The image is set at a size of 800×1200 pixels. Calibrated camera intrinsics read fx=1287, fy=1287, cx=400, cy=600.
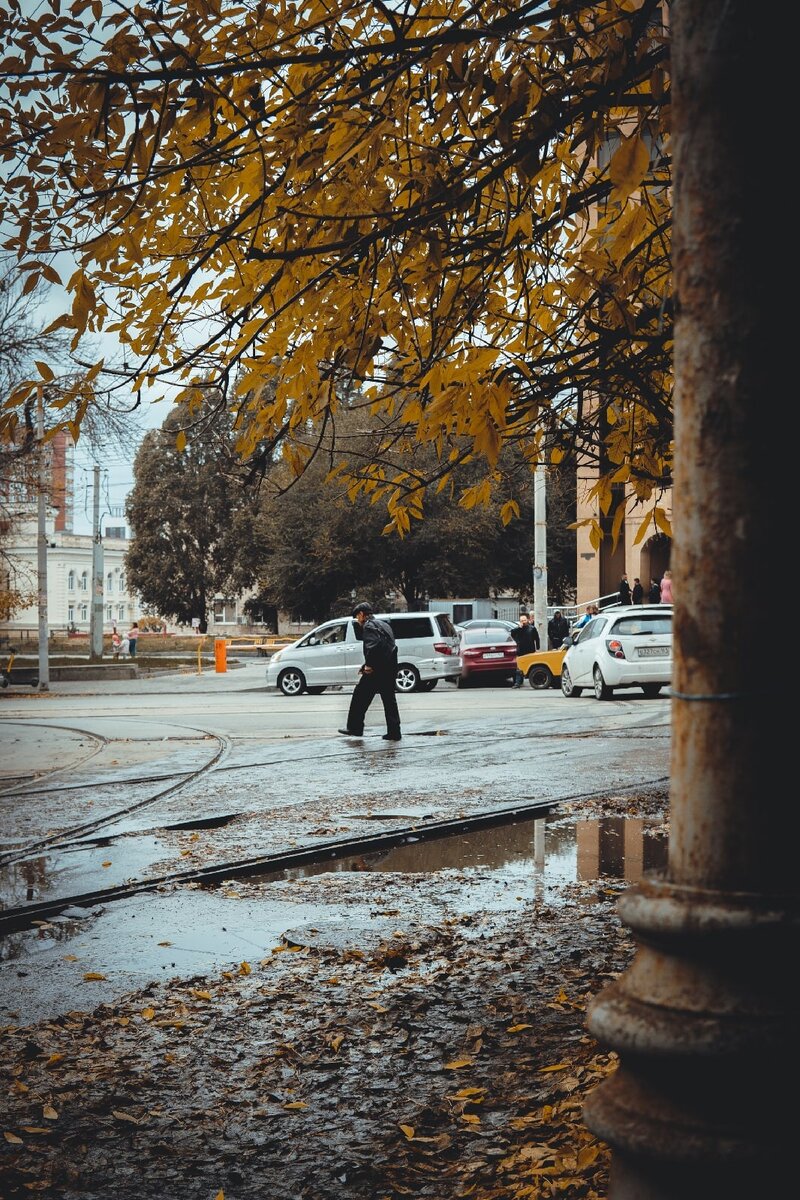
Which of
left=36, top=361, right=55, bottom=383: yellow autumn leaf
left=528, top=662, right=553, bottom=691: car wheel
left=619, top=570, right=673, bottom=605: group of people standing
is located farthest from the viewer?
left=619, top=570, right=673, bottom=605: group of people standing

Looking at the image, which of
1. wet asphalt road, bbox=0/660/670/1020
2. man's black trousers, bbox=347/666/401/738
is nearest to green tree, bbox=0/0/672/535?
wet asphalt road, bbox=0/660/670/1020

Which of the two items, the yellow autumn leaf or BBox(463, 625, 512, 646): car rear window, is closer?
the yellow autumn leaf

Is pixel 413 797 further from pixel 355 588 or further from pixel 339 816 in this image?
pixel 355 588

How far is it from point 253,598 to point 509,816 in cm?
6915

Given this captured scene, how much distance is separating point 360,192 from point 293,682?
2589 cm

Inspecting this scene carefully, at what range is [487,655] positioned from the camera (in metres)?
31.7

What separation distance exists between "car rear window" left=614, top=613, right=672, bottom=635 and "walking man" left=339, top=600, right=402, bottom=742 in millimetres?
8195

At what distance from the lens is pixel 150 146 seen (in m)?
4.32

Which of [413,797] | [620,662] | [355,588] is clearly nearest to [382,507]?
[355,588]

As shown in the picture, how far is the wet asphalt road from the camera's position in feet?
20.2

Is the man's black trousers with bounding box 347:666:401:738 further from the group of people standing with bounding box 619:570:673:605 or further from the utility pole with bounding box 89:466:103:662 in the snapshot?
the utility pole with bounding box 89:466:103:662

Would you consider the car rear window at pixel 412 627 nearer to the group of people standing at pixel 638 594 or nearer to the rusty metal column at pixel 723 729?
the group of people standing at pixel 638 594

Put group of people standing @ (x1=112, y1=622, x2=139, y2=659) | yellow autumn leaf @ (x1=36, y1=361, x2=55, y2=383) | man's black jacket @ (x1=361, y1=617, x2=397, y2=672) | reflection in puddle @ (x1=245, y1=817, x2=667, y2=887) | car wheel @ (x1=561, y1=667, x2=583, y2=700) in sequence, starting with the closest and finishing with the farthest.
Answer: yellow autumn leaf @ (x1=36, y1=361, x2=55, y2=383) → reflection in puddle @ (x1=245, y1=817, x2=667, y2=887) → man's black jacket @ (x1=361, y1=617, x2=397, y2=672) → car wheel @ (x1=561, y1=667, x2=583, y2=700) → group of people standing @ (x1=112, y1=622, x2=139, y2=659)

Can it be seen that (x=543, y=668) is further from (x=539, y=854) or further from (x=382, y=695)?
(x=539, y=854)
